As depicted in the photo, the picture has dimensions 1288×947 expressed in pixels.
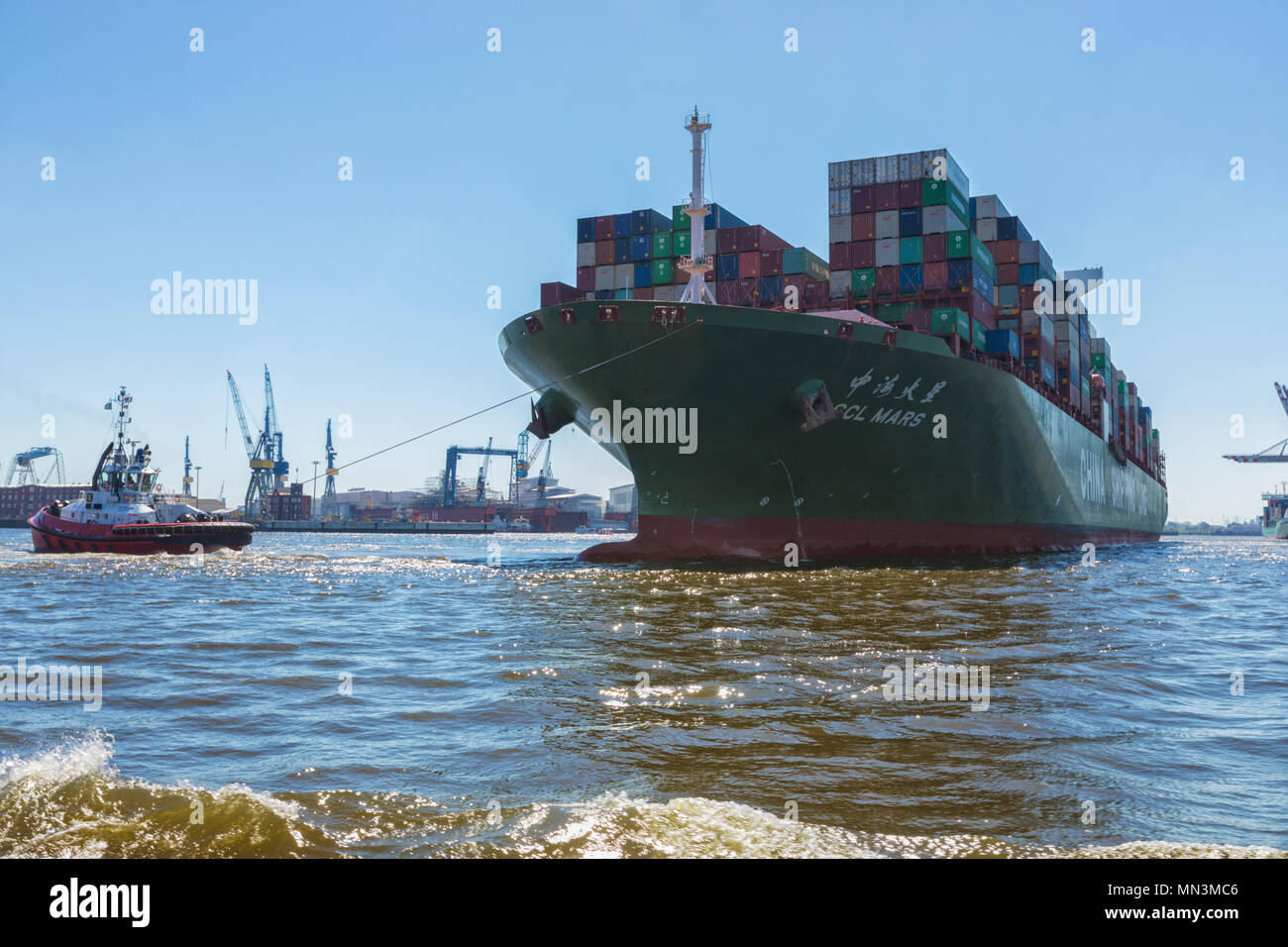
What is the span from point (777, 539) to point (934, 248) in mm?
15102

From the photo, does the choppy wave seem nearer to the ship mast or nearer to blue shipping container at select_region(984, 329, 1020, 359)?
the ship mast

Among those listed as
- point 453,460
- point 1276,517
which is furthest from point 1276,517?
point 453,460

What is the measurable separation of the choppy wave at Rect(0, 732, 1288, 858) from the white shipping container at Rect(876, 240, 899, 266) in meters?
31.6

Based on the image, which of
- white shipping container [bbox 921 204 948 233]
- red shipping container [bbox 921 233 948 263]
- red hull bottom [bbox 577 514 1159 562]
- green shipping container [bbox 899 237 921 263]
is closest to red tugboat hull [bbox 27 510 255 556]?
red hull bottom [bbox 577 514 1159 562]

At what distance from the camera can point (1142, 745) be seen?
6617 mm

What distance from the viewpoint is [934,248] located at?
32.9m

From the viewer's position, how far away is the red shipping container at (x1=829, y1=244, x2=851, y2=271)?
3419cm

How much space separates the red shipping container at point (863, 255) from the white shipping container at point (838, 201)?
1771 millimetres

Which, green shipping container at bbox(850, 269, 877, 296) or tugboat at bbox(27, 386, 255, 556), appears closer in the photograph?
green shipping container at bbox(850, 269, 877, 296)

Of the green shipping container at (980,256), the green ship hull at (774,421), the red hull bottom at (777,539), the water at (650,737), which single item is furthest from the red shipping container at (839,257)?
the water at (650,737)
